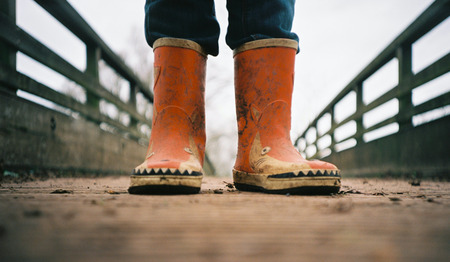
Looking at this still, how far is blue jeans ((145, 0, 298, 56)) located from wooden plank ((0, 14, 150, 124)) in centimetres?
98

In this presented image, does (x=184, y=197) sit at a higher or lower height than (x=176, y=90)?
lower

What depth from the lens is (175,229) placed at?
363mm

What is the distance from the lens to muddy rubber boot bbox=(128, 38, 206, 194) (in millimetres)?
927

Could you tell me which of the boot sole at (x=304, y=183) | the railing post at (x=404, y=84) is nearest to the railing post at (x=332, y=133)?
the railing post at (x=404, y=84)

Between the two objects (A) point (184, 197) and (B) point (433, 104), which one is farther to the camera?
(B) point (433, 104)

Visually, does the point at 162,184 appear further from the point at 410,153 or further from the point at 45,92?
the point at 410,153

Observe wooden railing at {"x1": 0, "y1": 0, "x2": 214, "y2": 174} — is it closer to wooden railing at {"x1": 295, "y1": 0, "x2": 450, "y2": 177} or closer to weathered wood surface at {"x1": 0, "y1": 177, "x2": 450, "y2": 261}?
weathered wood surface at {"x1": 0, "y1": 177, "x2": 450, "y2": 261}

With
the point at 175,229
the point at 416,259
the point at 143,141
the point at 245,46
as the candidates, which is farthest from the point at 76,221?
the point at 143,141

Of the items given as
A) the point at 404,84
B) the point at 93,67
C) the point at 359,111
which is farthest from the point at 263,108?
the point at 359,111

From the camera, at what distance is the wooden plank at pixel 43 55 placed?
1.57m

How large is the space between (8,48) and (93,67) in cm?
117

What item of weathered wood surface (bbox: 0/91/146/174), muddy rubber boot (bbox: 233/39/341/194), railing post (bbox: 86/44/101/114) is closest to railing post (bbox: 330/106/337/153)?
weathered wood surface (bbox: 0/91/146/174)

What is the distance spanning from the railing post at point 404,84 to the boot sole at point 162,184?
2034 millimetres

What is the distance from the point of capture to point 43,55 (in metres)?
1.89
